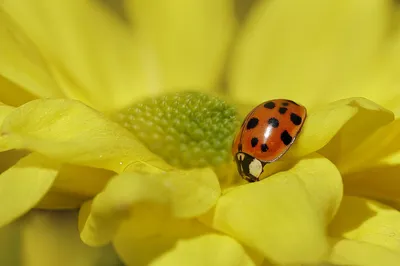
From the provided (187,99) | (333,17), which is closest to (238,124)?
(187,99)

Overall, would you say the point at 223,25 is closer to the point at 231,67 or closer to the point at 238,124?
the point at 231,67

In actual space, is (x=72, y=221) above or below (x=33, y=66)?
below

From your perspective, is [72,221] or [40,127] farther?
[72,221]

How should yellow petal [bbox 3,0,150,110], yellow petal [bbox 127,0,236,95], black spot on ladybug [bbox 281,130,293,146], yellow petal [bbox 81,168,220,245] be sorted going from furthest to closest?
yellow petal [bbox 127,0,236,95] → yellow petal [bbox 3,0,150,110] → black spot on ladybug [bbox 281,130,293,146] → yellow petal [bbox 81,168,220,245]

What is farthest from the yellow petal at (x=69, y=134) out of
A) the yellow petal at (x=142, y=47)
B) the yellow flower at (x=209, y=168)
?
the yellow petal at (x=142, y=47)

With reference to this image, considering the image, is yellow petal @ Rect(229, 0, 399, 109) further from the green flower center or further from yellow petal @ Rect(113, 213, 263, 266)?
yellow petal @ Rect(113, 213, 263, 266)

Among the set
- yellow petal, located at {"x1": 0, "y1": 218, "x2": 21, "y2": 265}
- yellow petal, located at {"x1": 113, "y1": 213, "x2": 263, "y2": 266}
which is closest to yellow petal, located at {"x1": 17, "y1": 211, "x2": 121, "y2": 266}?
yellow petal, located at {"x1": 0, "y1": 218, "x2": 21, "y2": 265}
